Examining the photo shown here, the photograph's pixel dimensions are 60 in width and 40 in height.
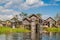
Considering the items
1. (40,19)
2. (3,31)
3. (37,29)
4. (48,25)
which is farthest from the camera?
(48,25)

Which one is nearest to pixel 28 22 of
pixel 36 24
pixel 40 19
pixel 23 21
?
pixel 23 21

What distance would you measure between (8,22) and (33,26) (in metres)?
13.0

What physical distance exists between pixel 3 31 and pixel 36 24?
13.2 m

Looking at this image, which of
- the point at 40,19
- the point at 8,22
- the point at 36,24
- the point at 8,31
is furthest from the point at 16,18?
the point at 8,31

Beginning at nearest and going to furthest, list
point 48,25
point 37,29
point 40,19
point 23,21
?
point 37,29 → point 40,19 → point 23,21 → point 48,25

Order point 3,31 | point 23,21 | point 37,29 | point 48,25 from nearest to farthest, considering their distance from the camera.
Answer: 1. point 3,31
2. point 37,29
3. point 23,21
4. point 48,25

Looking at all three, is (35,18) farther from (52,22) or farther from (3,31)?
(3,31)

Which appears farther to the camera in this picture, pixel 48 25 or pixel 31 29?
pixel 48 25

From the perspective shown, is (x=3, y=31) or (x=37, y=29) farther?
(x=37, y=29)

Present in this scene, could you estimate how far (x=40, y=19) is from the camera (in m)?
58.8

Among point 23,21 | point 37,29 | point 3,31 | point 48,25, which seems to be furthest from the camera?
point 48,25

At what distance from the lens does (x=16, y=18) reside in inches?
2584

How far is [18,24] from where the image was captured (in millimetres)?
61906

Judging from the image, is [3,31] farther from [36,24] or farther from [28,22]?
[28,22]
